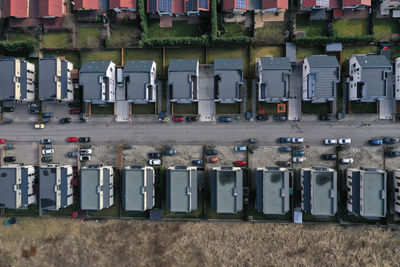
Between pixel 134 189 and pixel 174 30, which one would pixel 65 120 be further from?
pixel 174 30

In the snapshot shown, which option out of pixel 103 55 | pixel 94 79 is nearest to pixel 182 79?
pixel 94 79

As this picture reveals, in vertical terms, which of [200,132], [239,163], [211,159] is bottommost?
[239,163]

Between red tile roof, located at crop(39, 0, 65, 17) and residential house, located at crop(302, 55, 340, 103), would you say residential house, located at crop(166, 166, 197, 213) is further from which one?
red tile roof, located at crop(39, 0, 65, 17)

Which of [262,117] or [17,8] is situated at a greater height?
[17,8]

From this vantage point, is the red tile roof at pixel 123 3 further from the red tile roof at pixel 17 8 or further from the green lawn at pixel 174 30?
the red tile roof at pixel 17 8

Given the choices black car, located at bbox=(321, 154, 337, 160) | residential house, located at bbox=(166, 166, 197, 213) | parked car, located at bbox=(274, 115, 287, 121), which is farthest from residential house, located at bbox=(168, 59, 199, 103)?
black car, located at bbox=(321, 154, 337, 160)

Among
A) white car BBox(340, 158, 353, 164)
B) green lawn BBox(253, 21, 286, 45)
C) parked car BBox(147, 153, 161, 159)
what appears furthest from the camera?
parked car BBox(147, 153, 161, 159)

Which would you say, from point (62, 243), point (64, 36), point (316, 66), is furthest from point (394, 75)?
point (62, 243)
